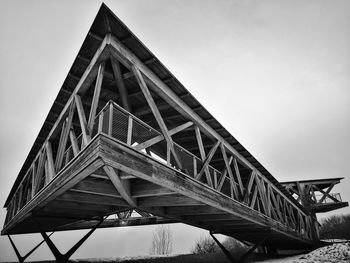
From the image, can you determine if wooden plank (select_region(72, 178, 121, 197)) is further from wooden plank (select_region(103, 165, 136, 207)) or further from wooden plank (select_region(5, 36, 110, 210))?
wooden plank (select_region(5, 36, 110, 210))

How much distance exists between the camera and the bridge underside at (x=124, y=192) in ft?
12.8

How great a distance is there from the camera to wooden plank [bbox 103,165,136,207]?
3.93 m

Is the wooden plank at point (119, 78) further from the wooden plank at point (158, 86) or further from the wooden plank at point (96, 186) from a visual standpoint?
the wooden plank at point (96, 186)

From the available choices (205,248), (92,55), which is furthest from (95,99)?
(205,248)

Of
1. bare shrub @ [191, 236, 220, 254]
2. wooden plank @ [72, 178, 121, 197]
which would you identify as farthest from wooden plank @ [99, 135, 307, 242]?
bare shrub @ [191, 236, 220, 254]

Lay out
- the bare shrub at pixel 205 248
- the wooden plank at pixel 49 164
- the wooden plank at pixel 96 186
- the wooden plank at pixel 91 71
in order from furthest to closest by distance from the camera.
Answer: the bare shrub at pixel 205 248
the wooden plank at pixel 49 164
the wooden plank at pixel 96 186
the wooden plank at pixel 91 71

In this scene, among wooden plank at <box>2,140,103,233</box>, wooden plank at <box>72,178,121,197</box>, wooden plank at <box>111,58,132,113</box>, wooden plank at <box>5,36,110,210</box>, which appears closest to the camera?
wooden plank at <box>2,140,103,233</box>

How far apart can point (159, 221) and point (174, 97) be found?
10.8 metres

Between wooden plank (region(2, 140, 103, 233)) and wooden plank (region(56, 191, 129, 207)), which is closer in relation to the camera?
wooden plank (region(2, 140, 103, 233))

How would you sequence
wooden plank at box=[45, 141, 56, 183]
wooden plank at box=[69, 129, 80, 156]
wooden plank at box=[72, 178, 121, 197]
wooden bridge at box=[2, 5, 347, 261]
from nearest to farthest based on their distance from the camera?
wooden bridge at box=[2, 5, 347, 261] → wooden plank at box=[69, 129, 80, 156] → wooden plank at box=[72, 178, 121, 197] → wooden plank at box=[45, 141, 56, 183]

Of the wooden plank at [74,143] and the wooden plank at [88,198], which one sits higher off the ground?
the wooden plank at [74,143]

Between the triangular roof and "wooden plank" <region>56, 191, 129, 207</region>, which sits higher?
the triangular roof

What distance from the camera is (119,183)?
4406 mm

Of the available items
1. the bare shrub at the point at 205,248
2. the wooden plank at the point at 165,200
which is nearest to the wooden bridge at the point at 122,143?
the wooden plank at the point at 165,200
